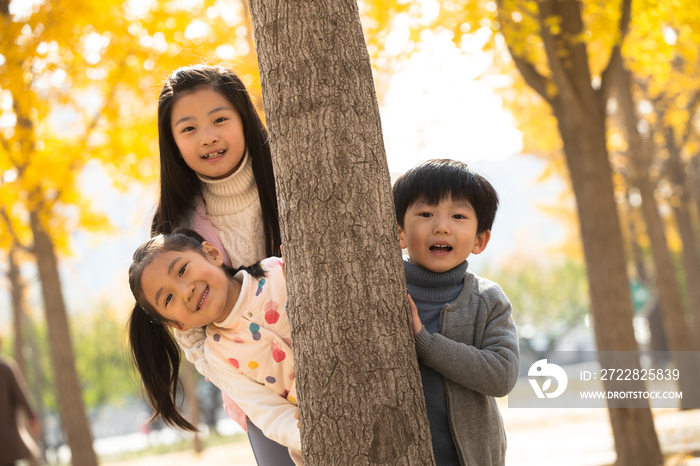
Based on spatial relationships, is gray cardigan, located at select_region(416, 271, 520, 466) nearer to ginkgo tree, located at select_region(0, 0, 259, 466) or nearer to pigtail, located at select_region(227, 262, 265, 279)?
pigtail, located at select_region(227, 262, 265, 279)

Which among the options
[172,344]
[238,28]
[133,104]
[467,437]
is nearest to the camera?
[467,437]

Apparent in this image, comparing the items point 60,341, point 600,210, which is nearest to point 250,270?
point 600,210

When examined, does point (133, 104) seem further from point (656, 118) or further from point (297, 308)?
point (656, 118)

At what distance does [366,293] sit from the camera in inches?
A: 59.7

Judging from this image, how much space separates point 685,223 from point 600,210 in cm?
779

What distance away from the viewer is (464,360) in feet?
5.54

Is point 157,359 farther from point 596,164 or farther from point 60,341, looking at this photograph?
point 60,341

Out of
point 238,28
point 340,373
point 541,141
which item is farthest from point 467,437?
point 541,141

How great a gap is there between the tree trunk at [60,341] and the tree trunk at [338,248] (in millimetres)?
5714

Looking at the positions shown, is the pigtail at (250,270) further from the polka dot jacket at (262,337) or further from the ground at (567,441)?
the ground at (567,441)

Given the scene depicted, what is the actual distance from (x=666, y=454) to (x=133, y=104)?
20.7 feet

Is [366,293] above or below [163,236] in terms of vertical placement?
below

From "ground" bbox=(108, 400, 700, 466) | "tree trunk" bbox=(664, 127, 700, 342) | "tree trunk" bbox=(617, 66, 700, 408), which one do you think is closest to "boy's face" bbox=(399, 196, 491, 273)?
"ground" bbox=(108, 400, 700, 466)

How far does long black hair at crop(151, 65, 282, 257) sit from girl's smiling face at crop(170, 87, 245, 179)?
1.4 inches
